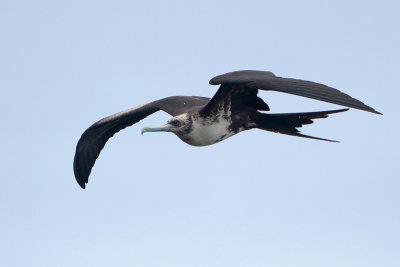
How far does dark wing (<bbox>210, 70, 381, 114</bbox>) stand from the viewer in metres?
7.60

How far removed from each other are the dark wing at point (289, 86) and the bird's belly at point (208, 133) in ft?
1.91

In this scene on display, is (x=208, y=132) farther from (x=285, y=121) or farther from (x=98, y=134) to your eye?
(x=98, y=134)

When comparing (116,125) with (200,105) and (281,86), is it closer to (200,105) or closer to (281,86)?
(200,105)

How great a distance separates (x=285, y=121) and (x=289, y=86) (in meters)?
1.44

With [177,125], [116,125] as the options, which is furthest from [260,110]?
[116,125]

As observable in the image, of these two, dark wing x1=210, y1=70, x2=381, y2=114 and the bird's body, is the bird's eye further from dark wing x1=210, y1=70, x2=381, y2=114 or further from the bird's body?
dark wing x1=210, y1=70, x2=381, y2=114

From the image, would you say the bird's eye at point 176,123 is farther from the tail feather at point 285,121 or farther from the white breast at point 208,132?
the tail feather at point 285,121

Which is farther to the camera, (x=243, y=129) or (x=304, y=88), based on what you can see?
(x=243, y=129)

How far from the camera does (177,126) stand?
891 cm

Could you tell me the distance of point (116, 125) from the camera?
34.7 ft

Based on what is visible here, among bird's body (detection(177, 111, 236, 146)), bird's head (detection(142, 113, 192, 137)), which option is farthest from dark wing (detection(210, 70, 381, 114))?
bird's head (detection(142, 113, 192, 137))

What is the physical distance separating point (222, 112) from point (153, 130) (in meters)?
0.74

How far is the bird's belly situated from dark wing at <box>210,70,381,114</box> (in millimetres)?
582

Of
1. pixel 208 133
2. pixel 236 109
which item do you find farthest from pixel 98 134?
→ pixel 236 109
